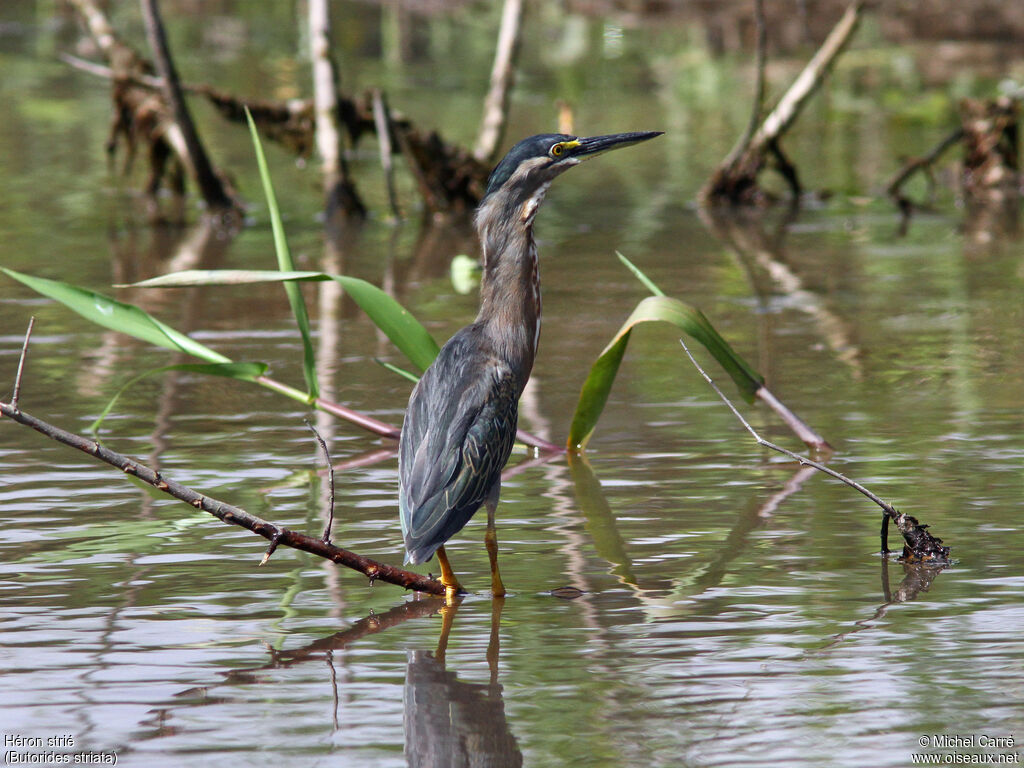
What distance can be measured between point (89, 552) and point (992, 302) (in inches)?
235

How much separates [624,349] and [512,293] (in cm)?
108

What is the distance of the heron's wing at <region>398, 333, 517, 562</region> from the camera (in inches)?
188

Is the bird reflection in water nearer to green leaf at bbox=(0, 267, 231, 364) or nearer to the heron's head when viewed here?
the heron's head

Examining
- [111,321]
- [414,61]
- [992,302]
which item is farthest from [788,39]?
[111,321]

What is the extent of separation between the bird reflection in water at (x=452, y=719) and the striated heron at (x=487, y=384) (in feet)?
1.20

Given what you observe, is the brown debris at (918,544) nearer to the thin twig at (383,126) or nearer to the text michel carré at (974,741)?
the text michel carré at (974,741)

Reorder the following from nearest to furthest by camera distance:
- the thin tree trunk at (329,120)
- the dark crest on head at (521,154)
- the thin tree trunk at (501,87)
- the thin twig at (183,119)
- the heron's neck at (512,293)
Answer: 1. the heron's neck at (512,293)
2. the dark crest on head at (521,154)
3. the thin twig at (183,119)
4. the thin tree trunk at (329,120)
5. the thin tree trunk at (501,87)

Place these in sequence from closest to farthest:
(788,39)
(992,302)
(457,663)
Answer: (457,663) → (992,302) → (788,39)

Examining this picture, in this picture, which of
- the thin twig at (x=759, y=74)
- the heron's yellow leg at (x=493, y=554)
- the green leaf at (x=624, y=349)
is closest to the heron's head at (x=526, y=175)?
the green leaf at (x=624, y=349)

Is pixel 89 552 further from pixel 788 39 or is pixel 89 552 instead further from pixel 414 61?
pixel 788 39

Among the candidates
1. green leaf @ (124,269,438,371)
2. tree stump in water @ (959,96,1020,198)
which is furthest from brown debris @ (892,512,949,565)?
tree stump in water @ (959,96,1020,198)

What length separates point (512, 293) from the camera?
213 inches

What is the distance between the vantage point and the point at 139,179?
16.7 m

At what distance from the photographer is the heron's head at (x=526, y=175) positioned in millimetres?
5504
